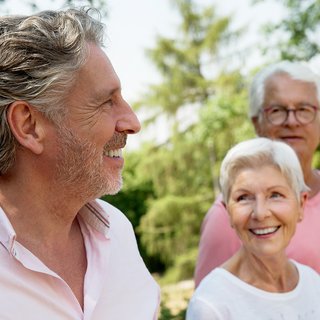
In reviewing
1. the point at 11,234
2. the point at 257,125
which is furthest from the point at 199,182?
the point at 11,234

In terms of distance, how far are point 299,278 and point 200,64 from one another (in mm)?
23982

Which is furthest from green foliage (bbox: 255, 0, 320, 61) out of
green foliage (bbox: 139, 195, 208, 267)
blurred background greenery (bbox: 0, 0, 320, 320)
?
green foliage (bbox: 139, 195, 208, 267)

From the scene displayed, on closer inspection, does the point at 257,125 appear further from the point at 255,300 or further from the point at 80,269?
the point at 80,269

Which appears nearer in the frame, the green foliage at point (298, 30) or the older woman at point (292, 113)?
the older woman at point (292, 113)

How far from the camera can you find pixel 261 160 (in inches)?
105

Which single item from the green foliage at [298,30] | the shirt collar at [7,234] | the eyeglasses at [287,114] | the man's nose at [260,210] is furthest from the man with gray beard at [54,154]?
the green foliage at [298,30]

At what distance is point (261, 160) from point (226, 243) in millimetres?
515

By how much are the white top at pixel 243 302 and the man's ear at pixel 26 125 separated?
94 cm

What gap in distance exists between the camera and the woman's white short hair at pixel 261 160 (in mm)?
2664

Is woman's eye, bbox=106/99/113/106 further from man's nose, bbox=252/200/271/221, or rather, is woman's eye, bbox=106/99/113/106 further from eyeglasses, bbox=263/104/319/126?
eyeglasses, bbox=263/104/319/126

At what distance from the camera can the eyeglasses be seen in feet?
10.8

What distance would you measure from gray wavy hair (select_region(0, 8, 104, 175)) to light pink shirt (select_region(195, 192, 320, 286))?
125 cm

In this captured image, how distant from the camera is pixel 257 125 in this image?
11.2 feet

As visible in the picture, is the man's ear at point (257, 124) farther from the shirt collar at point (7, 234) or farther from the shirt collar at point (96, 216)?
the shirt collar at point (7, 234)
